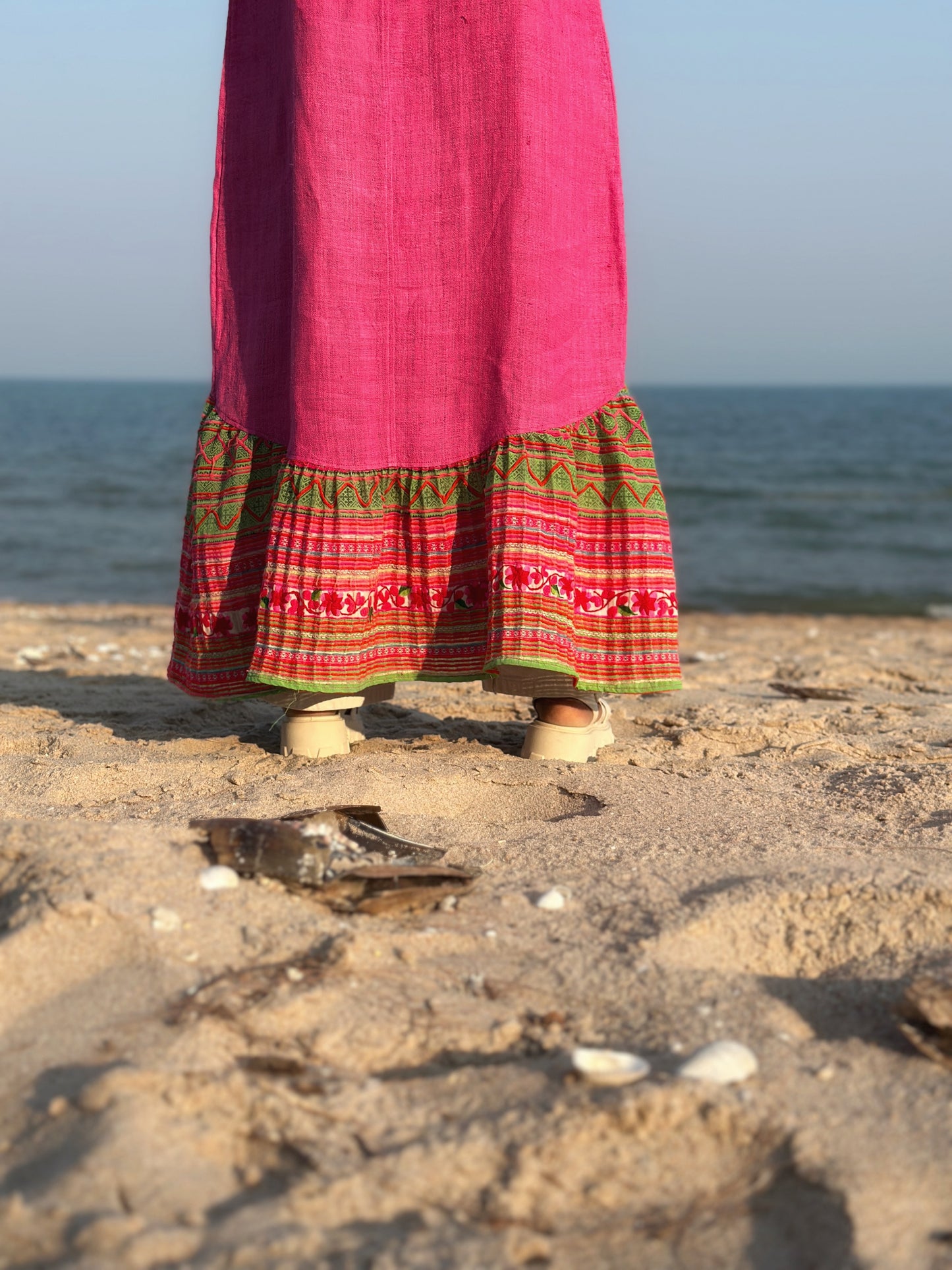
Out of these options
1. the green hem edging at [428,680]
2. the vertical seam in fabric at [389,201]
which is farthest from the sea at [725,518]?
the vertical seam in fabric at [389,201]

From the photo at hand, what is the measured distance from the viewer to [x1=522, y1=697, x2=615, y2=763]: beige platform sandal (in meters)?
2.50

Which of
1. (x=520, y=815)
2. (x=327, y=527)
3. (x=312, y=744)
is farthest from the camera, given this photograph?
(x=312, y=744)

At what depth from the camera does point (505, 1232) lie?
1.04 meters

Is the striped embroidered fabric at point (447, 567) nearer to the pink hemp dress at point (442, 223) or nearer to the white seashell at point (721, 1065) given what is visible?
the pink hemp dress at point (442, 223)

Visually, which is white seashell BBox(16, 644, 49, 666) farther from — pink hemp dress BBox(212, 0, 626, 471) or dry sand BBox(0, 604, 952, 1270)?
pink hemp dress BBox(212, 0, 626, 471)

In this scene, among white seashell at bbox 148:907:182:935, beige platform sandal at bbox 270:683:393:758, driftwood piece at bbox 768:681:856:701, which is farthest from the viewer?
driftwood piece at bbox 768:681:856:701

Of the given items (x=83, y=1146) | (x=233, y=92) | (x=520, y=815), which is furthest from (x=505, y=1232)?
Result: (x=233, y=92)

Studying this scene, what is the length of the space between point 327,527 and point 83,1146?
142cm

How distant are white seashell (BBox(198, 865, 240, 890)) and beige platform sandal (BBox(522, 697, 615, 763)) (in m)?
0.94

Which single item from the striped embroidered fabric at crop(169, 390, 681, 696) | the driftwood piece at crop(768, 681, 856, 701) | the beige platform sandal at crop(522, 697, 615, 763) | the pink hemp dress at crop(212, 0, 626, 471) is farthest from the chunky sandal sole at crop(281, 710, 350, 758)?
the driftwood piece at crop(768, 681, 856, 701)

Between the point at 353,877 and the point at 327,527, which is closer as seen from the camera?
the point at 353,877

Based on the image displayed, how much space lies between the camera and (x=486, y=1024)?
1405 millimetres

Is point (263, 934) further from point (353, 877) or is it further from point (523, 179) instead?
point (523, 179)

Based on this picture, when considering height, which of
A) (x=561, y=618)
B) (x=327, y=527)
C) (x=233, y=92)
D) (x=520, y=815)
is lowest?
(x=520, y=815)
